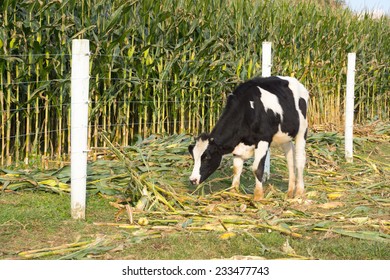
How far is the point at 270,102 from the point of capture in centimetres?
855

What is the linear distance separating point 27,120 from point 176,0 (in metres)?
4.02


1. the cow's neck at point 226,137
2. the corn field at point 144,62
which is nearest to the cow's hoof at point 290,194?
the cow's neck at point 226,137

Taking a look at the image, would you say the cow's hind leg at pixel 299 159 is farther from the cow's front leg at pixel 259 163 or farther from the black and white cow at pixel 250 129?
the cow's front leg at pixel 259 163

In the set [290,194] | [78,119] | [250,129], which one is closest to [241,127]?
[250,129]

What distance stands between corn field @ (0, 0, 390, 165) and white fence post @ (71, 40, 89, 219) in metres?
1.09

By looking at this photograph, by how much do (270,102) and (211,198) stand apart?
1437 mm

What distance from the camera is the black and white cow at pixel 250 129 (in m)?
8.25

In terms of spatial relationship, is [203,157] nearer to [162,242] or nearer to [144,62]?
[162,242]

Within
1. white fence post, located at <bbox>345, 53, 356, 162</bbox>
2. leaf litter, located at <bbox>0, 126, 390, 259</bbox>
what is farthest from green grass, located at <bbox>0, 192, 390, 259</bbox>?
white fence post, located at <bbox>345, 53, 356, 162</bbox>

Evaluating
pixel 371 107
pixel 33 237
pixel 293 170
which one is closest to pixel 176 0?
pixel 293 170

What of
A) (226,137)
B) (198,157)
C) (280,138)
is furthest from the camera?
(280,138)

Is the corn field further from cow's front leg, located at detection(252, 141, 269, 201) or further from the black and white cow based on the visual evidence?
cow's front leg, located at detection(252, 141, 269, 201)

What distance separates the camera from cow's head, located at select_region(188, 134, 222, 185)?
819cm

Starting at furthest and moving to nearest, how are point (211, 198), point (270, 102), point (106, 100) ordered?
point (106, 100)
point (270, 102)
point (211, 198)
